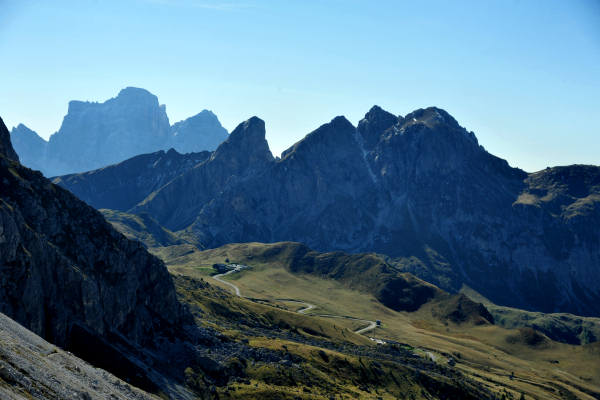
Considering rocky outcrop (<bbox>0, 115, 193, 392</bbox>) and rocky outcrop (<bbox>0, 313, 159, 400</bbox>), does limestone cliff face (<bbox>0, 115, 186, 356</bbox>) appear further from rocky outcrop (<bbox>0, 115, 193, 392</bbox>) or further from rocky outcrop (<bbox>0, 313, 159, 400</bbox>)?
rocky outcrop (<bbox>0, 313, 159, 400</bbox>)

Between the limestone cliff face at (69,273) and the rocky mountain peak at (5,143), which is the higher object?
the rocky mountain peak at (5,143)

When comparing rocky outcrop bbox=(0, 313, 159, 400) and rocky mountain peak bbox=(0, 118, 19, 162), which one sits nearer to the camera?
rocky outcrop bbox=(0, 313, 159, 400)

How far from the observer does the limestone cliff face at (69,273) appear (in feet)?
284

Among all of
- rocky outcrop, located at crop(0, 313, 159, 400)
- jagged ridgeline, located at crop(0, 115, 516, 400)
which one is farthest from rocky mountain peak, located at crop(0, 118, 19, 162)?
rocky outcrop, located at crop(0, 313, 159, 400)

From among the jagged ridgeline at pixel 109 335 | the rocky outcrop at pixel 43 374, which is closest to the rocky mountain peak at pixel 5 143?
the jagged ridgeline at pixel 109 335

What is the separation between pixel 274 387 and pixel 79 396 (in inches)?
3067

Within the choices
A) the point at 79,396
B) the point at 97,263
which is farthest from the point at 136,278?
the point at 79,396

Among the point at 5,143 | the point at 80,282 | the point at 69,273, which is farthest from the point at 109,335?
the point at 5,143

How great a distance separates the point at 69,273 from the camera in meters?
98.6

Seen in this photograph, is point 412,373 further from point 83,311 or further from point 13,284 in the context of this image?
point 13,284

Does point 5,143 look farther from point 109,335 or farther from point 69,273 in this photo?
point 109,335

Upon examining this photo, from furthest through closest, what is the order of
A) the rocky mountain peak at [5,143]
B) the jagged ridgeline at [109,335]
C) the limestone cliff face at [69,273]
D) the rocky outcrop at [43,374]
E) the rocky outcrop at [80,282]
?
the rocky mountain peak at [5,143] < the rocky outcrop at [80,282] < the limestone cliff face at [69,273] < the jagged ridgeline at [109,335] < the rocky outcrop at [43,374]

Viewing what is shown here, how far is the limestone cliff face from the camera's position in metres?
86.5

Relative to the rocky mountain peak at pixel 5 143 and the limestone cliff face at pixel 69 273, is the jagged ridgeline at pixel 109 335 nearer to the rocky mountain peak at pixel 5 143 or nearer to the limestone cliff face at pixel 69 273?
the limestone cliff face at pixel 69 273
